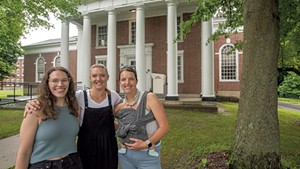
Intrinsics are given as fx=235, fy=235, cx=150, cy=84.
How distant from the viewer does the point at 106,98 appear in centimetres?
254

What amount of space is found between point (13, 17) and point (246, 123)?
8.66 m

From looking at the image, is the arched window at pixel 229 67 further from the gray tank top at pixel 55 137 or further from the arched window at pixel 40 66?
the gray tank top at pixel 55 137

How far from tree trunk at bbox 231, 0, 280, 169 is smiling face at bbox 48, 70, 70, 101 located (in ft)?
9.40

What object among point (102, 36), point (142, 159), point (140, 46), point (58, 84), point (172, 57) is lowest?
point (142, 159)

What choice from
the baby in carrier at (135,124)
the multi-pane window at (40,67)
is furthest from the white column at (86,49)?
the baby in carrier at (135,124)

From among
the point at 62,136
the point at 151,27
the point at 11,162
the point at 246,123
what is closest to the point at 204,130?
the point at 246,123

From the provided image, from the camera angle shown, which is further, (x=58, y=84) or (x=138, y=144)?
(x=138, y=144)

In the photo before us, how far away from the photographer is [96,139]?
2400 mm

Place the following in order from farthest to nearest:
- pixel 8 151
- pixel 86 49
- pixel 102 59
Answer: pixel 102 59
pixel 86 49
pixel 8 151

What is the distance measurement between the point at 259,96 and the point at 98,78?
258cm

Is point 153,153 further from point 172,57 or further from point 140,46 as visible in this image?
point 140,46

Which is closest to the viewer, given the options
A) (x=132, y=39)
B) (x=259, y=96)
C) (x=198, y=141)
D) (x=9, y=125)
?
(x=259, y=96)

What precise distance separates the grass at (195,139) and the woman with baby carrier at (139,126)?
2.17 metres

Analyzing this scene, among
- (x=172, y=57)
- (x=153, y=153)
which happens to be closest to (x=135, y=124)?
(x=153, y=153)
